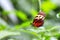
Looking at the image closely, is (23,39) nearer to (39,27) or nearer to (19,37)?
(19,37)

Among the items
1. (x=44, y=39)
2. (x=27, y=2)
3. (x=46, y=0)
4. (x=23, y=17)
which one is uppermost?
(x=27, y=2)

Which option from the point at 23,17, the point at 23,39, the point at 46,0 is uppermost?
the point at 46,0

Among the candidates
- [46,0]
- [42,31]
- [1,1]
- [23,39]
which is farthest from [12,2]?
[42,31]

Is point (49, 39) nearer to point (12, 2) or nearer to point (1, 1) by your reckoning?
point (1, 1)

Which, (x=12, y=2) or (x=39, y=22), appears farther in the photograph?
(x=12, y=2)

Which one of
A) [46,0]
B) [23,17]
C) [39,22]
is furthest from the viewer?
[46,0]

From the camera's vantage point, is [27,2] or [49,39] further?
[27,2]

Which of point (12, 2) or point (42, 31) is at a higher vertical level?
point (12, 2)

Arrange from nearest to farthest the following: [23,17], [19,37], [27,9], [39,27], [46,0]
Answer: [39,27]
[19,37]
[23,17]
[46,0]
[27,9]

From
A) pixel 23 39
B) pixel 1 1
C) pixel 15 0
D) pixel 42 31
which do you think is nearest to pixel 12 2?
pixel 15 0
